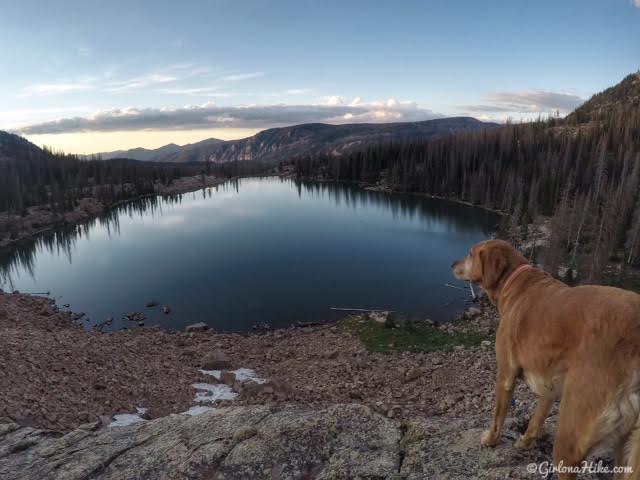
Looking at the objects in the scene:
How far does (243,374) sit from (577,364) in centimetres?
1563

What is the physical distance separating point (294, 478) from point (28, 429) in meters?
6.37

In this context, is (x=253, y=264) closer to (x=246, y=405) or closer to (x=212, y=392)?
(x=212, y=392)

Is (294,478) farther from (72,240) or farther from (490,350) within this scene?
(72,240)

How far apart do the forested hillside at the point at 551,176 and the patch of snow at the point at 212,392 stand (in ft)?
87.1

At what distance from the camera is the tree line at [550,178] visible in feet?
121

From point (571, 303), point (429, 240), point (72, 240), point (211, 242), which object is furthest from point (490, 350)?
point (72, 240)

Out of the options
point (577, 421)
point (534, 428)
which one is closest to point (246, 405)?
point (534, 428)

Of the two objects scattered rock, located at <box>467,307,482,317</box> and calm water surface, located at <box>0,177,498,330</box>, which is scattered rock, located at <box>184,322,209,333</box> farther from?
scattered rock, located at <box>467,307,482,317</box>

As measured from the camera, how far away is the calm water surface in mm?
29609

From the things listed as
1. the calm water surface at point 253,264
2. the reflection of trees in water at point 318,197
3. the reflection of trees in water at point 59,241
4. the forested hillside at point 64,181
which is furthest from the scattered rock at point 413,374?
the forested hillside at point 64,181

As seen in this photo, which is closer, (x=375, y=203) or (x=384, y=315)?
(x=384, y=315)

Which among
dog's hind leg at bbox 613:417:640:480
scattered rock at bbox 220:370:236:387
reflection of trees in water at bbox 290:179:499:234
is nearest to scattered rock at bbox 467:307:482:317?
scattered rock at bbox 220:370:236:387

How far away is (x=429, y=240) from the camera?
51281 millimetres

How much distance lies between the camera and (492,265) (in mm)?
4750
